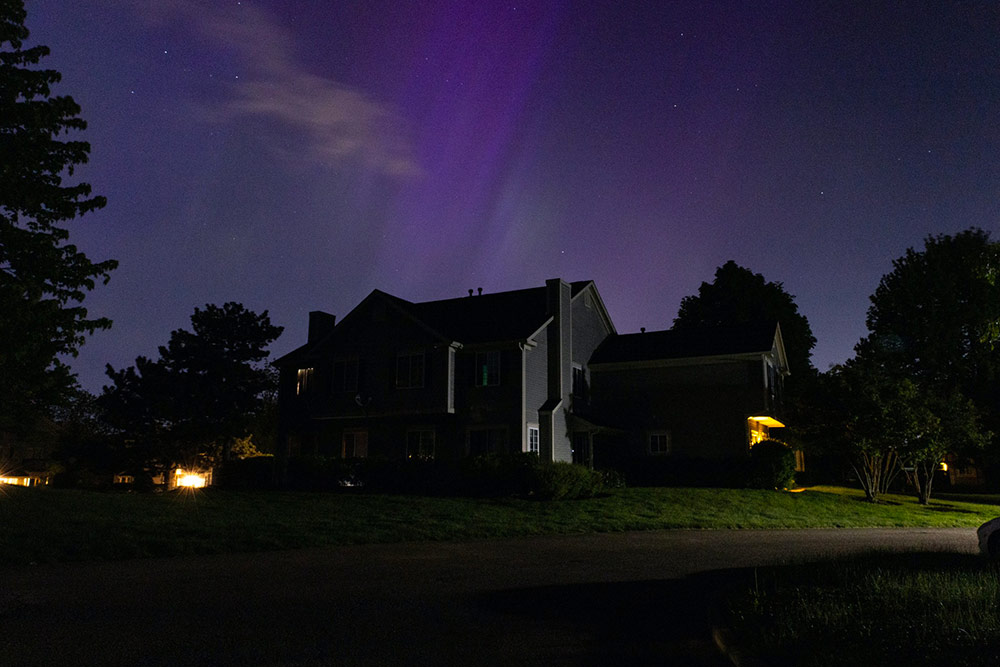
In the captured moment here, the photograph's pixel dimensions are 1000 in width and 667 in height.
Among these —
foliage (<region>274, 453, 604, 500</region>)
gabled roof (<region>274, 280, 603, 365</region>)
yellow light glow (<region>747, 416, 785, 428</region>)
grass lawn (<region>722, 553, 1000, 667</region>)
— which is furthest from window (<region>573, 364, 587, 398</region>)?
grass lawn (<region>722, 553, 1000, 667</region>)

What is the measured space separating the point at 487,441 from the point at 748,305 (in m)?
30.4

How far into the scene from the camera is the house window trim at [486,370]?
111 feet

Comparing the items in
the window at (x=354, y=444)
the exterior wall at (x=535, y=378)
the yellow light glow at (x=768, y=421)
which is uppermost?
the exterior wall at (x=535, y=378)

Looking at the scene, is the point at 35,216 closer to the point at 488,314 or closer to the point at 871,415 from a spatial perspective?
the point at 488,314

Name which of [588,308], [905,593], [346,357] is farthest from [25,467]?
[905,593]

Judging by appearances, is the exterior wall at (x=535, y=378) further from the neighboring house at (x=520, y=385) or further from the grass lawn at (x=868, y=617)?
the grass lawn at (x=868, y=617)

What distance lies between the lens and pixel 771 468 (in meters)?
32.2

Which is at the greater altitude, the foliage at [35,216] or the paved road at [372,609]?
the foliage at [35,216]

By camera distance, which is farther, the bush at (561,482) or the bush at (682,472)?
the bush at (682,472)

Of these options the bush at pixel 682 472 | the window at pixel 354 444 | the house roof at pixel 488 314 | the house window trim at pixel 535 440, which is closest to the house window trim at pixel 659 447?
the bush at pixel 682 472

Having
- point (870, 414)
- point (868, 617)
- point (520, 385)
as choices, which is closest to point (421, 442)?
point (520, 385)

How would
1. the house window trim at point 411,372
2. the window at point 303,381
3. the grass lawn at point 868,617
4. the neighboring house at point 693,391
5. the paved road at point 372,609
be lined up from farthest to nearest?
the window at point 303,381 < the neighboring house at point 693,391 < the house window trim at point 411,372 < the paved road at point 372,609 < the grass lawn at point 868,617

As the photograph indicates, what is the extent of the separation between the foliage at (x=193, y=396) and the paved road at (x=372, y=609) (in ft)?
96.8

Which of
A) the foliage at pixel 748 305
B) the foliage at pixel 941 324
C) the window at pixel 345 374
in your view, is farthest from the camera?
the foliage at pixel 748 305
